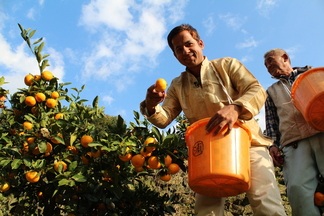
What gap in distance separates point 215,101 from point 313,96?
0.62m

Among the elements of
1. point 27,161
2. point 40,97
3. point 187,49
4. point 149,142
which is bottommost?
point 27,161

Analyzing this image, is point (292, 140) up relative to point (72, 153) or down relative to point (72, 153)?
up

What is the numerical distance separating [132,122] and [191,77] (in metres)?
0.54

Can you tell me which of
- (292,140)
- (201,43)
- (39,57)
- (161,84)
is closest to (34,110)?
(39,57)

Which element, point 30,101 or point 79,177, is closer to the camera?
point 79,177

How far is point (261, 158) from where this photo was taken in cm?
182

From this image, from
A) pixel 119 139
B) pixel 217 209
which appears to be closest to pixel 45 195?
pixel 119 139

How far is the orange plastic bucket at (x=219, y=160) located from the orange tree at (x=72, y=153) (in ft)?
0.88

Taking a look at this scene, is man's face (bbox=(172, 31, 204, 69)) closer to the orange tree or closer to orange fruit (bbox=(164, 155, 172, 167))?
the orange tree

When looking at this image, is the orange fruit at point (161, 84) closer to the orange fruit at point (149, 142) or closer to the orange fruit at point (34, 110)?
the orange fruit at point (149, 142)

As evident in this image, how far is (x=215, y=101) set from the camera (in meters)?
1.90

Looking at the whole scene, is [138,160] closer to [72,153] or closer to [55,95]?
[72,153]

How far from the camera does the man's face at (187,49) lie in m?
1.99

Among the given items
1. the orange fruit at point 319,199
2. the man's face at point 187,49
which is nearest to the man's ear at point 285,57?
the man's face at point 187,49
